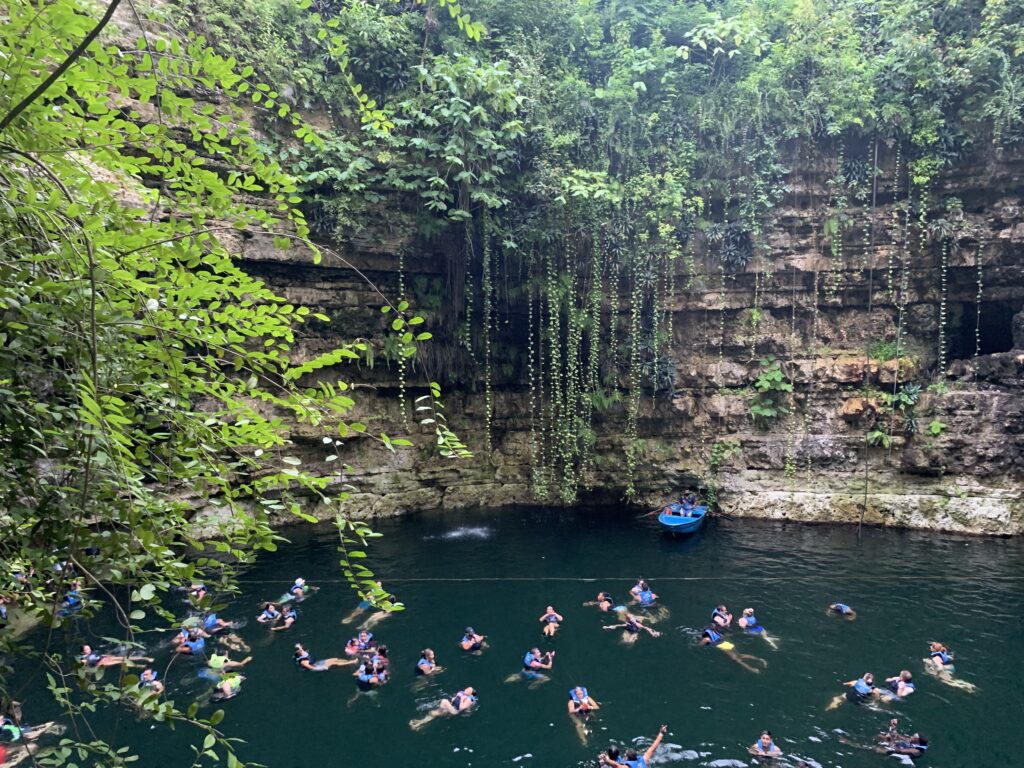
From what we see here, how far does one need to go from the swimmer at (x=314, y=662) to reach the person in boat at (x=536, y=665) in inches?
126

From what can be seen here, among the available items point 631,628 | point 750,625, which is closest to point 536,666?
point 631,628

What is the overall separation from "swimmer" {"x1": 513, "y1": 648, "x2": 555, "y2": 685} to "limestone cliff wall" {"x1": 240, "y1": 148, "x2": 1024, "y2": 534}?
887 centimetres

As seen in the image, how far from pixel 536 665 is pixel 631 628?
2.31 metres

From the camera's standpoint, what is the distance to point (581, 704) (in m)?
9.89

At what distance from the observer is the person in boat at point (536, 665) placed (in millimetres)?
10961

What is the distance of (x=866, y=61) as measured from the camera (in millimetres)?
17438

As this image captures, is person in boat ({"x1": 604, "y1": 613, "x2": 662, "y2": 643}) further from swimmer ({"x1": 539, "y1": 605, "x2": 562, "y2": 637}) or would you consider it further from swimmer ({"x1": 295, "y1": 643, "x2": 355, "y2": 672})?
swimmer ({"x1": 295, "y1": 643, "x2": 355, "y2": 672})

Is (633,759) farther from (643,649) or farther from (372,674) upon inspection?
(372,674)

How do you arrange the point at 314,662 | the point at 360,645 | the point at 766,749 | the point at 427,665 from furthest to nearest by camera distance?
the point at 360,645 → the point at 314,662 → the point at 427,665 → the point at 766,749

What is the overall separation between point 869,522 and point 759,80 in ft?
42.4

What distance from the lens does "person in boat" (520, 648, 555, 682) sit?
1096cm

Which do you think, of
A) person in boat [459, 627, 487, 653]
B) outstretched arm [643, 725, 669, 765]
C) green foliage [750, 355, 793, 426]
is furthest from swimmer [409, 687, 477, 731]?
green foliage [750, 355, 793, 426]

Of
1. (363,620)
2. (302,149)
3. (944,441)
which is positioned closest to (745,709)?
(363,620)

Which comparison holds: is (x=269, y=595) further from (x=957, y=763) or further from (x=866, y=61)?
(x=866, y=61)
